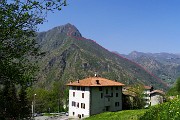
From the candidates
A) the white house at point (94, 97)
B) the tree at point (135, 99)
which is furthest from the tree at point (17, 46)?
the tree at point (135, 99)

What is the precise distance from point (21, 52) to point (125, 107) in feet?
268

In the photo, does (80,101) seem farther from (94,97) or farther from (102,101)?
(102,101)

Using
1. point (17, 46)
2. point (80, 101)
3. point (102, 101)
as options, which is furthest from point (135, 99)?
point (17, 46)

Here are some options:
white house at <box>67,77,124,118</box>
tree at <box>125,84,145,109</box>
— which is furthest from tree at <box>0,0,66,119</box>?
tree at <box>125,84,145,109</box>

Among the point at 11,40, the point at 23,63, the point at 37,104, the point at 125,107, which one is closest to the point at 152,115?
the point at 23,63

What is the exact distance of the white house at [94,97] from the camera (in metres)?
84.5

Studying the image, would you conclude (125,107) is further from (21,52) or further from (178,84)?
(21,52)

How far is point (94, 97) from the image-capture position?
8481 centimetres

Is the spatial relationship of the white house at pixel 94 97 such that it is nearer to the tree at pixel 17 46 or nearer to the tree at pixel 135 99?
the tree at pixel 135 99

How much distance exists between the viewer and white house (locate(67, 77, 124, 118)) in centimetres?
8454

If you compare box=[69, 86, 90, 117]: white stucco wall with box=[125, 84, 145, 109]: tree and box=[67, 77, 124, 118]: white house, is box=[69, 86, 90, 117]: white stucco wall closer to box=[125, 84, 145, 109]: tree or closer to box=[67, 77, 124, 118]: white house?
box=[67, 77, 124, 118]: white house

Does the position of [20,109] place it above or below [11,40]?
below

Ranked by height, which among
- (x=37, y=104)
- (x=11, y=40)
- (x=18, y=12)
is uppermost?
(x=18, y=12)

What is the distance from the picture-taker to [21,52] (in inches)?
630
